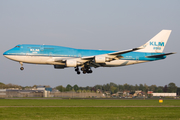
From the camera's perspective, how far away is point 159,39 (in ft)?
184

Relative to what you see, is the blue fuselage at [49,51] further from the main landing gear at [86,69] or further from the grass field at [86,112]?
the grass field at [86,112]

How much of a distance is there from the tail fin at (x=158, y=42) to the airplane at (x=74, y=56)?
2.06 metres

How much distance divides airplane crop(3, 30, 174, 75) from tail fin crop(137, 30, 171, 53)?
2061 millimetres

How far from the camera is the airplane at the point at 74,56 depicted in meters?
46.0

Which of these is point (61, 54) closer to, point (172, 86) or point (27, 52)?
point (27, 52)

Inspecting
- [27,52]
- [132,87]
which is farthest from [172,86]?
[27,52]

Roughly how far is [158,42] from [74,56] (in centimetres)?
1999

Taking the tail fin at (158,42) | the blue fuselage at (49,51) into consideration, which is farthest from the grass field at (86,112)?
the tail fin at (158,42)

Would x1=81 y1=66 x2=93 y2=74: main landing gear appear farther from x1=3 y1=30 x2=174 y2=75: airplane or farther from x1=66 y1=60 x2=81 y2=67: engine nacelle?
x1=66 y1=60 x2=81 y2=67: engine nacelle

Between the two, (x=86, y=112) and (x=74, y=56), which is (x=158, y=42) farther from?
(x=86, y=112)

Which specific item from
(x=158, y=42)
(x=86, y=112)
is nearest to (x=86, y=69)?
(x=158, y=42)

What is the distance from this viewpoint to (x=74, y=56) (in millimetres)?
48000

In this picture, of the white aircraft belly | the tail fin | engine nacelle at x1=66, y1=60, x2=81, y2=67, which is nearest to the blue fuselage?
engine nacelle at x1=66, y1=60, x2=81, y2=67

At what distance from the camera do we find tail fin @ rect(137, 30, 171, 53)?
54844 mm
